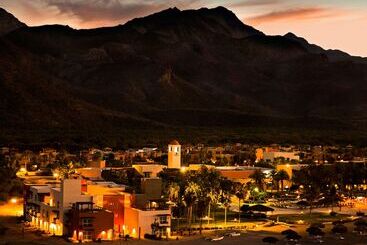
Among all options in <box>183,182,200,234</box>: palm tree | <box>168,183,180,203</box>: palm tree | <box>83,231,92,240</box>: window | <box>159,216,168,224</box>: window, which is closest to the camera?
<box>83,231,92,240</box>: window

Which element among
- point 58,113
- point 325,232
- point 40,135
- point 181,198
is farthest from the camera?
point 58,113

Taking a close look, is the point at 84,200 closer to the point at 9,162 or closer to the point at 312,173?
the point at 312,173

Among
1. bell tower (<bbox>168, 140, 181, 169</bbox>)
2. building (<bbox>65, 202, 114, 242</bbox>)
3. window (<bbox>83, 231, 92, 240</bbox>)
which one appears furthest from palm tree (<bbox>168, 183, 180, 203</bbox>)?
bell tower (<bbox>168, 140, 181, 169</bbox>)

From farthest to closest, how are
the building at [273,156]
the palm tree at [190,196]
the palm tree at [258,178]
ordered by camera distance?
the building at [273,156] < the palm tree at [258,178] < the palm tree at [190,196]

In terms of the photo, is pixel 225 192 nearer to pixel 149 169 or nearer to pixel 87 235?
pixel 87 235

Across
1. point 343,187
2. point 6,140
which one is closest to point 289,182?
point 343,187

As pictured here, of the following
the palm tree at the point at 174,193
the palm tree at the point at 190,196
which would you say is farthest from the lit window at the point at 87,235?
the palm tree at the point at 174,193

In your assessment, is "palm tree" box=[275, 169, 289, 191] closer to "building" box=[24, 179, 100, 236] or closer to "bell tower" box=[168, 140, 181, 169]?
"bell tower" box=[168, 140, 181, 169]

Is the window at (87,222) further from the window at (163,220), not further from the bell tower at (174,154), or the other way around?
the bell tower at (174,154)

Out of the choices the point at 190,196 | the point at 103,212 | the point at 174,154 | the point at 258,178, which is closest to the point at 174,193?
the point at 190,196
